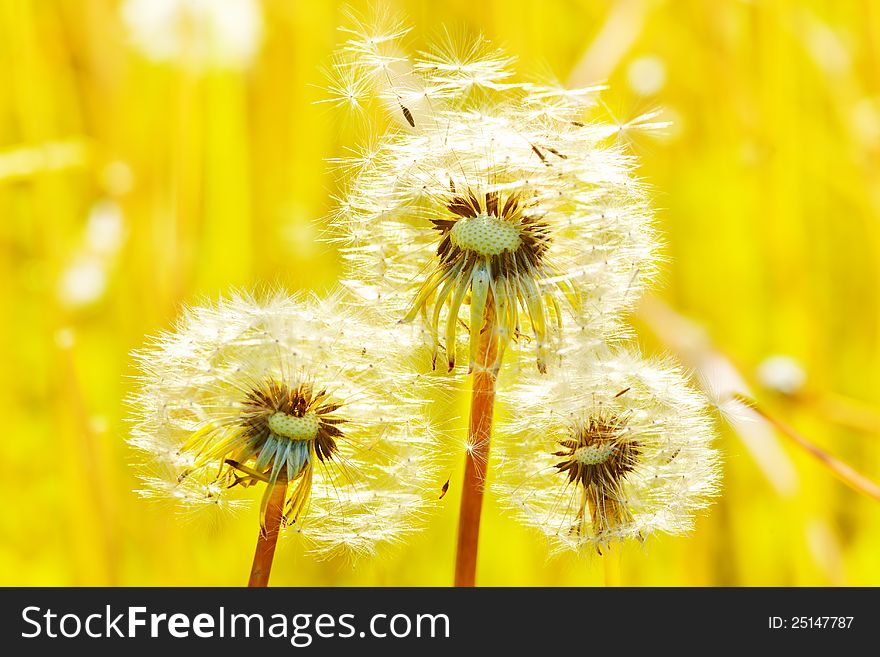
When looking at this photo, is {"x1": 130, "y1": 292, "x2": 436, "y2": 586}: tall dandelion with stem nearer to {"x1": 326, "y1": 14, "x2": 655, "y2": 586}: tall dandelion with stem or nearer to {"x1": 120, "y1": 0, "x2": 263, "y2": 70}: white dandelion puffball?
{"x1": 326, "y1": 14, "x2": 655, "y2": 586}: tall dandelion with stem

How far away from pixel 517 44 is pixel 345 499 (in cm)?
77

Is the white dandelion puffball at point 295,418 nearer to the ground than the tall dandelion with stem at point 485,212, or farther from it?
nearer to the ground

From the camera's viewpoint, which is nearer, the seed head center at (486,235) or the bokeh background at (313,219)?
the seed head center at (486,235)

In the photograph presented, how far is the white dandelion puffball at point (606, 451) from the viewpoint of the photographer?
0.52 metres

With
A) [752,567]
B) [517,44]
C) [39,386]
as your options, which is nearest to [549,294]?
[517,44]

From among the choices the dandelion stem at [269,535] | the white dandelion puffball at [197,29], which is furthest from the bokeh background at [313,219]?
the dandelion stem at [269,535]

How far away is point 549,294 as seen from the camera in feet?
1.70

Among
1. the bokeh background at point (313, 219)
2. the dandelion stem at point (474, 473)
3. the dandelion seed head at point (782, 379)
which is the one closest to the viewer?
the dandelion stem at point (474, 473)

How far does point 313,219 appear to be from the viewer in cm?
100

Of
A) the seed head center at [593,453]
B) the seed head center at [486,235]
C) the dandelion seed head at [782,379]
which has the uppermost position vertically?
the dandelion seed head at [782,379]

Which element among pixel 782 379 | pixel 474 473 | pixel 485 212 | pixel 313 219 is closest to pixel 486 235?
pixel 485 212

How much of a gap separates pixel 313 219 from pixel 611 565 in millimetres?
603

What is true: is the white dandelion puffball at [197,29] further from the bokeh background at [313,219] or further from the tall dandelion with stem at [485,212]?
the tall dandelion with stem at [485,212]

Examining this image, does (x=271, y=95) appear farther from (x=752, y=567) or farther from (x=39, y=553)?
(x=752, y=567)
